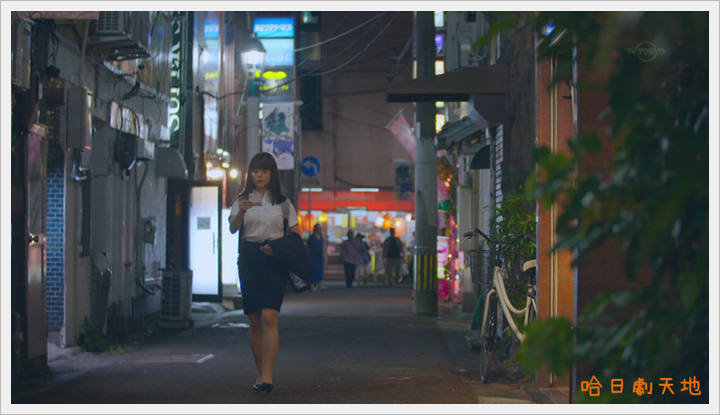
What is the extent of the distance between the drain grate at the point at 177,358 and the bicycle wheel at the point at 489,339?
2.94 meters

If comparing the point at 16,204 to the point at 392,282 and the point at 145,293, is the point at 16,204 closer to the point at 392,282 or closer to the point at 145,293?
the point at 145,293

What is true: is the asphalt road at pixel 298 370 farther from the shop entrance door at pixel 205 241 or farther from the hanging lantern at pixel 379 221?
the hanging lantern at pixel 379 221

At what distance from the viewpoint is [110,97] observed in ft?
37.6

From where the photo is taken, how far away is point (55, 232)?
9.81 m

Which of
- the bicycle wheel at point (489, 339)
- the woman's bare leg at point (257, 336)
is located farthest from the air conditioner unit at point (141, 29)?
the bicycle wheel at point (489, 339)

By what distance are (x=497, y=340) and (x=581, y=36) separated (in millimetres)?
5920

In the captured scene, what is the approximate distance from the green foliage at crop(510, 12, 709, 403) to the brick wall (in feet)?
27.7

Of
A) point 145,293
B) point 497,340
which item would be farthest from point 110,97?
point 497,340

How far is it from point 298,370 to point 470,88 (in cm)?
403

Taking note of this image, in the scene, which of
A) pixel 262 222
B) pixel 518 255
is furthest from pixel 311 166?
pixel 262 222

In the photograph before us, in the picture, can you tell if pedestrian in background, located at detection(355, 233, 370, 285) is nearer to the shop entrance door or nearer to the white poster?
the white poster

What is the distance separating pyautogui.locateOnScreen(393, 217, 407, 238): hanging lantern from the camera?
35156 mm

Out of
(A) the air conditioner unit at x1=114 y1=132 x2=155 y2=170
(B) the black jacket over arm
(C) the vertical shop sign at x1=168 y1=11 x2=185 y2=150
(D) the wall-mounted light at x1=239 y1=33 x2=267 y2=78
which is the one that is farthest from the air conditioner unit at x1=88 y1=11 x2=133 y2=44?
(D) the wall-mounted light at x1=239 y1=33 x2=267 y2=78

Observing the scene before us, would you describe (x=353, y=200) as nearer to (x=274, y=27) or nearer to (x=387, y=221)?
(x=387, y=221)
